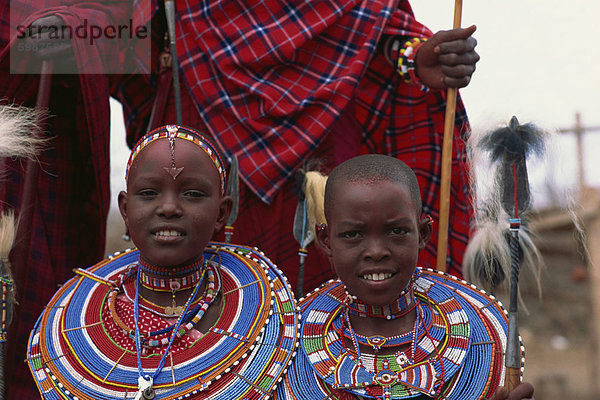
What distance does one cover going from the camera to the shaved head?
2.43 m

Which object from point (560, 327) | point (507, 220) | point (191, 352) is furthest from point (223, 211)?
point (560, 327)

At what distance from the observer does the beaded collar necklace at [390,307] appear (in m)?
2.46

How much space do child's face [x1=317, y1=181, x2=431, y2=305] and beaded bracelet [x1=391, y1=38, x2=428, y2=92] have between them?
48.6 inches

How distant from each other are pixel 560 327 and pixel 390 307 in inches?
363

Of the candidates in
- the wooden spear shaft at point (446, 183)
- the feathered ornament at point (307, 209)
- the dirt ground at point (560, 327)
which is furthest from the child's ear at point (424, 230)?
the dirt ground at point (560, 327)

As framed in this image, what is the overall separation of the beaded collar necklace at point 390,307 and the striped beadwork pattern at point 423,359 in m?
0.05

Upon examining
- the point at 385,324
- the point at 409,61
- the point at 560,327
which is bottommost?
the point at 560,327

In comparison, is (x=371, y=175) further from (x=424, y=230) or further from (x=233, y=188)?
(x=233, y=188)

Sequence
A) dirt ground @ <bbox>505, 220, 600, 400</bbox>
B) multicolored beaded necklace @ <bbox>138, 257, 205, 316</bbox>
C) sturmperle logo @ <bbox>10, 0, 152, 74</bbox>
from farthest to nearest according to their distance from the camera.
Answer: dirt ground @ <bbox>505, 220, 600, 400</bbox>
sturmperle logo @ <bbox>10, 0, 152, 74</bbox>
multicolored beaded necklace @ <bbox>138, 257, 205, 316</bbox>

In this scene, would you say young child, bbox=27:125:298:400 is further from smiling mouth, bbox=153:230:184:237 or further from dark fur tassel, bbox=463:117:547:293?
dark fur tassel, bbox=463:117:547:293

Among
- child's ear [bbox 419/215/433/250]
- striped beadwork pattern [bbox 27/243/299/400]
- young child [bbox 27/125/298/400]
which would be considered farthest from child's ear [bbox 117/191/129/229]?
child's ear [bbox 419/215/433/250]

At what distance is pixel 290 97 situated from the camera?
11.2 ft

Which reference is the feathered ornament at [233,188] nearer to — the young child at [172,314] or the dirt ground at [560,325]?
the young child at [172,314]

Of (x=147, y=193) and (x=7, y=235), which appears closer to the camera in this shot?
(x=147, y=193)
